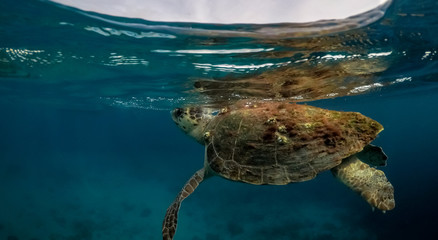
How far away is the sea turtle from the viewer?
4.28 metres

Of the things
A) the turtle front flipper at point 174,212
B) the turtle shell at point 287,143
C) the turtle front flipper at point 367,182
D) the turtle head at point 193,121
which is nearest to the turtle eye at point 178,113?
the turtle head at point 193,121

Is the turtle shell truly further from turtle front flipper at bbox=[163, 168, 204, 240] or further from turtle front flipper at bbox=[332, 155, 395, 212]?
turtle front flipper at bbox=[163, 168, 204, 240]

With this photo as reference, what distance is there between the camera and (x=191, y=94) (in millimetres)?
12773

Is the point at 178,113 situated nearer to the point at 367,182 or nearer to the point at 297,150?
the point at 297,150

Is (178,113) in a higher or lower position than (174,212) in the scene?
higher

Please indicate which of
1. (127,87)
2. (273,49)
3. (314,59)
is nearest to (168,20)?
(273,49)

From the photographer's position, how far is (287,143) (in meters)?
4.49

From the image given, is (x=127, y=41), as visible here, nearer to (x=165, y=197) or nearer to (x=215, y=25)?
(x=215, y=25)

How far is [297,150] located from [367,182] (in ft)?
4.42

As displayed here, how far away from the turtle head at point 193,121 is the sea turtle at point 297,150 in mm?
1583

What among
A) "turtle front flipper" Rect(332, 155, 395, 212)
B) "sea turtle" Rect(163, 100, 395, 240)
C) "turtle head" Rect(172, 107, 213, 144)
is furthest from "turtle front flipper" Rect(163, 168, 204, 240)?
"turtle front flipper" Rect(332, 155, 395, 212)

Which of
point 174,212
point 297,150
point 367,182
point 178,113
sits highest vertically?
point 297,150

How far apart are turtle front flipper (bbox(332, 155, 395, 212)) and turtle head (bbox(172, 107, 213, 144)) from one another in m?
3.50

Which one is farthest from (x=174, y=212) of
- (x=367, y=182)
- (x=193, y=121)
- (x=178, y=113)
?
(x=367, y=182)
